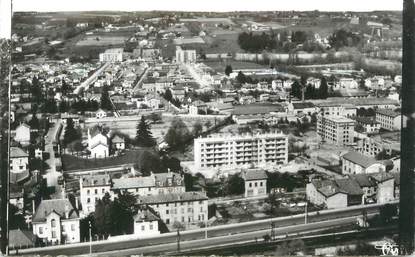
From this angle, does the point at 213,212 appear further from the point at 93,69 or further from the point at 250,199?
the point at 93,69

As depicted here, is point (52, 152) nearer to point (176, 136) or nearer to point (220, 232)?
point (176, 136)

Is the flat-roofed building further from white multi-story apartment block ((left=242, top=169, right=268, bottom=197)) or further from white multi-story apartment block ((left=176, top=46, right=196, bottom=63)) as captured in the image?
white multi-story apartment block ((left=176, top=46, right=196, bottom=63))

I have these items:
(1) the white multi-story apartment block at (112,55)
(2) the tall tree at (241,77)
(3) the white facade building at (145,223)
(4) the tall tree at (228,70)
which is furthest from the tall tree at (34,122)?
(2) the tall tree at (241,77)

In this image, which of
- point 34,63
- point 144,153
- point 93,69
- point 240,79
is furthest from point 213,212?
point 34,63

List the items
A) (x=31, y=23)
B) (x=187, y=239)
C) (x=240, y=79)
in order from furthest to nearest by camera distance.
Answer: (x=240, y=79) → (x=187, y=239) → (x=31, y=23)

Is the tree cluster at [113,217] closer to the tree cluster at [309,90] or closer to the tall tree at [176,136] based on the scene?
the tall tree at [176,136]

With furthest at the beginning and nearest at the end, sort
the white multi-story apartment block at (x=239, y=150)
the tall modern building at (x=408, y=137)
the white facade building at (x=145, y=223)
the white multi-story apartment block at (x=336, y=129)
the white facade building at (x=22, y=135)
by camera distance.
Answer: the white multi-story apartment block at (x=336, y=129) → the white multi-story apartment block at (x=239, y=150) → the white facade building at (x=145, y=223) → the white facade building at (x=22, y=135) → the tall modern building at (x=408, y=137)
